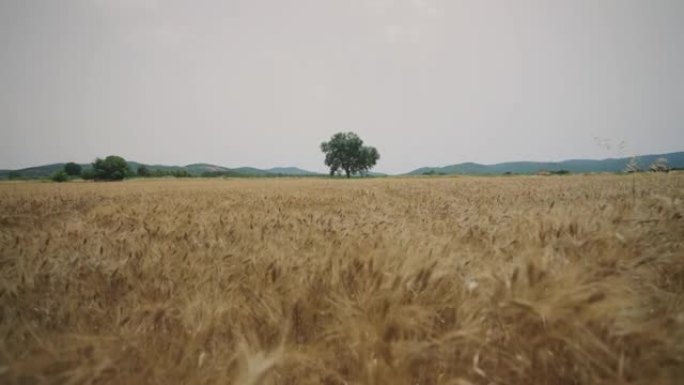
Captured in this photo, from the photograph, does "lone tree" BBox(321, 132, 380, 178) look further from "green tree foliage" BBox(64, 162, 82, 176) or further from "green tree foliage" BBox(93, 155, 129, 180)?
"green tree foliage" BBox(64, 162, 82, 176)

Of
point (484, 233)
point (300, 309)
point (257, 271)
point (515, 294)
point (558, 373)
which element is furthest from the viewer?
point (484, 233)

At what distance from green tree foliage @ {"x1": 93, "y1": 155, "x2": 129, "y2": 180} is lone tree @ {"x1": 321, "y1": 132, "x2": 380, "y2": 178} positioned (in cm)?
5040

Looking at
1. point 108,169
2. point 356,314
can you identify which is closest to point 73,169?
point 108,169

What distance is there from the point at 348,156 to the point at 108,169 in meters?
58.3

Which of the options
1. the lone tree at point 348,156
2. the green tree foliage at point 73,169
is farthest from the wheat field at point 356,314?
the green tree foliage at point 73,169

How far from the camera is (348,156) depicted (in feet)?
306

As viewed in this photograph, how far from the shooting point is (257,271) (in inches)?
82.9

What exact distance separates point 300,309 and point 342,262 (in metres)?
0.49

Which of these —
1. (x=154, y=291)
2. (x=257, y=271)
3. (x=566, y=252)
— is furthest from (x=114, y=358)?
(x=566, y=252)

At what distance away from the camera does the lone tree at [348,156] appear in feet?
306

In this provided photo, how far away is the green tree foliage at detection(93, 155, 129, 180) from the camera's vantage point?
269 ft

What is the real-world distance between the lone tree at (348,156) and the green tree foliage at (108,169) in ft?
165

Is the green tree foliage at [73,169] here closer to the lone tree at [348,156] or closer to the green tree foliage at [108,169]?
the green tree foliage at [108,169]

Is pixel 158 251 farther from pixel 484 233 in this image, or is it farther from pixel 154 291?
pixel 484 233
